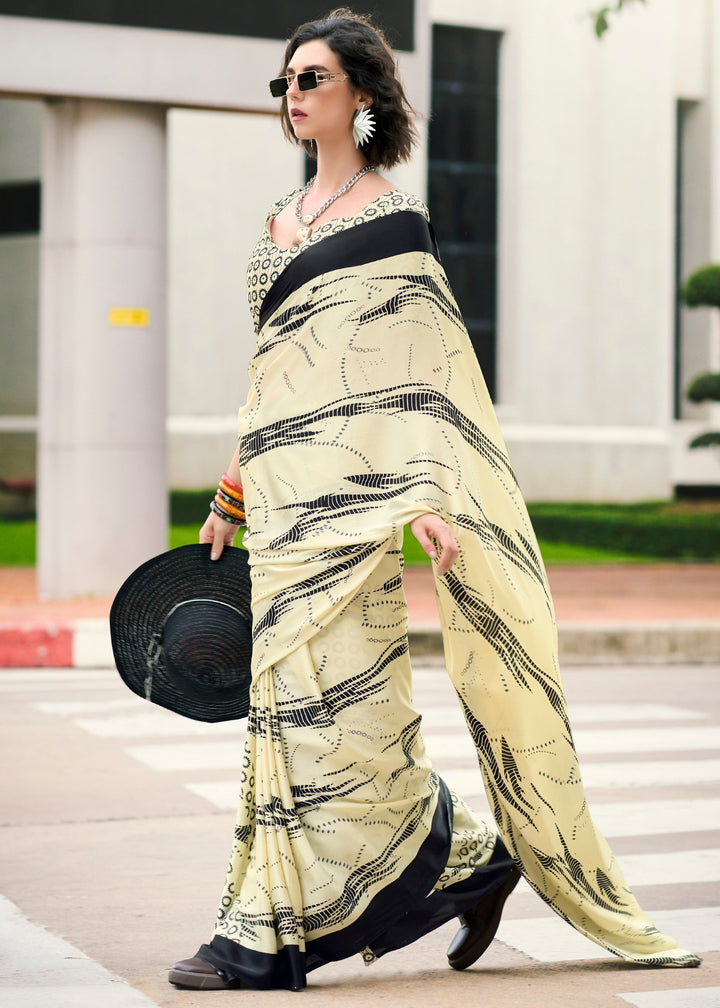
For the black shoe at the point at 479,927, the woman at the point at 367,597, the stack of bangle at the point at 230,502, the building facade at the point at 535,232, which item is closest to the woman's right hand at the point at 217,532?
the stack of bangle at the point at 230,502

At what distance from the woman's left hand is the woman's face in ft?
2.83

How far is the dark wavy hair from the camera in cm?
362

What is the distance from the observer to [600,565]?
17.9 meters

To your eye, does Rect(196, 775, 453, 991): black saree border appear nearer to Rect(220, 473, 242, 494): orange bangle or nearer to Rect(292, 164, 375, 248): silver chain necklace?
Rect(220, 473, 242, 494): orange bangle

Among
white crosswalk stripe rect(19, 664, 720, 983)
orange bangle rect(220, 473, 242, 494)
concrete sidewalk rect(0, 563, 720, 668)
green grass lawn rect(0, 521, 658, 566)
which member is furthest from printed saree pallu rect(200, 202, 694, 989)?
green grass lawn rect(0, 521, 658, 566)

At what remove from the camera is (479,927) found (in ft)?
12.4

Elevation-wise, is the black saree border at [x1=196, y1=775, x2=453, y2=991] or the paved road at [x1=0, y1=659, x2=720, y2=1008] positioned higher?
the black saree border at [x1=196, y1=775, x2=453, y2=991]

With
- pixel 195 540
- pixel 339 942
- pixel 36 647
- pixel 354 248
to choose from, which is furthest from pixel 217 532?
pixel 195 540

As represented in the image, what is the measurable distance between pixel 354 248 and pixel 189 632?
3.06 ft

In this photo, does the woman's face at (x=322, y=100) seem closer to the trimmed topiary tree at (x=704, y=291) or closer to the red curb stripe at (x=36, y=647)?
the red curb stripe at (x=36, y=647)

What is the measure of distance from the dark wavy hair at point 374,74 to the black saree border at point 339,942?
1465 millimetres

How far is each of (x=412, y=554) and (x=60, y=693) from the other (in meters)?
10.2

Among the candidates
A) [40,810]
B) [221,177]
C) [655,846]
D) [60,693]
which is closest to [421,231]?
[655,846]

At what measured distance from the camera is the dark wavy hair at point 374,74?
3.62 m
